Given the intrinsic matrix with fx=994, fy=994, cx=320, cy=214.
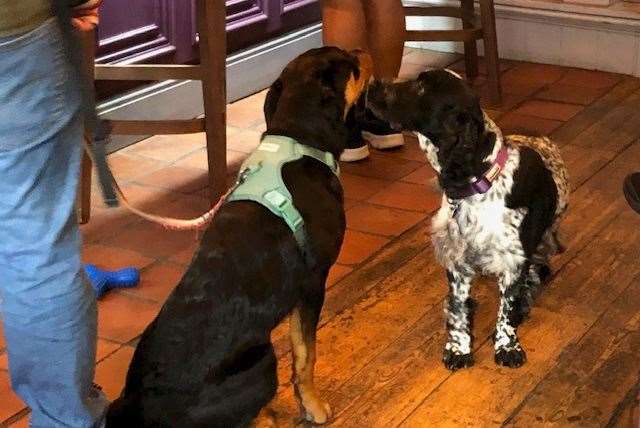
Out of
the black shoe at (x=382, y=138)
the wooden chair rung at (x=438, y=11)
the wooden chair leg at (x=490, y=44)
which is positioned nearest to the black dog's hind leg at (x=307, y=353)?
the black shoe at (x=382, y=138)

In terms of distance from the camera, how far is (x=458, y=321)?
216cm

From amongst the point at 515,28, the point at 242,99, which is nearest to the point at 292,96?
the point at 242,99

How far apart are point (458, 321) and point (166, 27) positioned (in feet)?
6.00

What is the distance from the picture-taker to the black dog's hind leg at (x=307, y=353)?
185 cm

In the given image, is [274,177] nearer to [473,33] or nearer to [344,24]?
[344,24]

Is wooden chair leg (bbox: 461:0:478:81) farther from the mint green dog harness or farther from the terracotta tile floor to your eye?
the mint green dog harness

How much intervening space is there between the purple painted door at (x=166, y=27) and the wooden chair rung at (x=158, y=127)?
617 millimetres

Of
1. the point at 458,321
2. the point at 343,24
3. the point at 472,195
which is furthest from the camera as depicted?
the point at 343,24

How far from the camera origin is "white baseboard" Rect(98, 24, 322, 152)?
342 cm

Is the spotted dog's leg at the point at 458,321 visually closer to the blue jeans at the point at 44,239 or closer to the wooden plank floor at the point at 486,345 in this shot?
the wooden plank floor at the point at 486,345

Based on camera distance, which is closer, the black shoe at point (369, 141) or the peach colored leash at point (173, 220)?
the peach colored leash at point (173, 220)

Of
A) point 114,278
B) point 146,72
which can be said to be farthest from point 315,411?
point 146,72

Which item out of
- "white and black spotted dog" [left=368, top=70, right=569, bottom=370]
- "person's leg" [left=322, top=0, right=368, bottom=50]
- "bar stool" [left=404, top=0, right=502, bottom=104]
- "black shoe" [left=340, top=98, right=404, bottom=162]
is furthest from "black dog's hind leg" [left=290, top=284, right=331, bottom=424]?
"bar stool" [left=404, top=0, right=502, bottom=104]

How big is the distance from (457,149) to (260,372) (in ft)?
2.01
